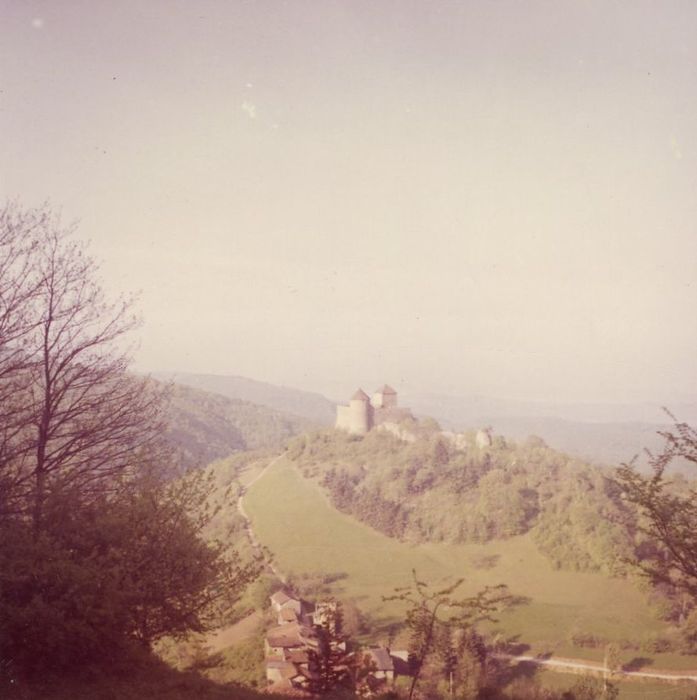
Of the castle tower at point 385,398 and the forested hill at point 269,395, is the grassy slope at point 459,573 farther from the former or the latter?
the forested hill at point 269,395

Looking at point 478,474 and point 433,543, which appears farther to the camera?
point 478,474

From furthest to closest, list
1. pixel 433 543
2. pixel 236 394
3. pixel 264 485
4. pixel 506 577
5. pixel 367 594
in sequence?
pixel 236 394 → pixel 264 485 → pixel 433 543 → pixel 506 577 → pixel 367 594

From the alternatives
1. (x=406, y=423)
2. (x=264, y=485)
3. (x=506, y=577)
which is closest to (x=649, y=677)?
(x=506, y=577)

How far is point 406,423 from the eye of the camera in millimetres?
65875

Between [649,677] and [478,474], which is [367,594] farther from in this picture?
[478,474]

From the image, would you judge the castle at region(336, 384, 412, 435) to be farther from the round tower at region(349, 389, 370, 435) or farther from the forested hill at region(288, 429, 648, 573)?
the forested hill at region(288, 429, 648, 573)

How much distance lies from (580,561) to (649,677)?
55.7 ft

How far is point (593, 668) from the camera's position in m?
26.7

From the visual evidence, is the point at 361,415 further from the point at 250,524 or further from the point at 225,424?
the point at 225,424

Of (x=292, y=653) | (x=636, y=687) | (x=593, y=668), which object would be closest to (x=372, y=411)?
(x=593, y=668)

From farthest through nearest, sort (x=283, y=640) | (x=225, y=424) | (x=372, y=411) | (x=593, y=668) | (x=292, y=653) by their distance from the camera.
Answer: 1. (x=225, y=424)
2. (x=372, y=411)
3. (x=593, y=668)
4. (x=283, y=640)
5. (x=292, y=653)

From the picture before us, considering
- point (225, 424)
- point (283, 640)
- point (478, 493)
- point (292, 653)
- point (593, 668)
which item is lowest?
point (593, 668)

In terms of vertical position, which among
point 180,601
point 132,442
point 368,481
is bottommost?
point 368,481

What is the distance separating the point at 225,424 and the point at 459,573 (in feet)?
284
